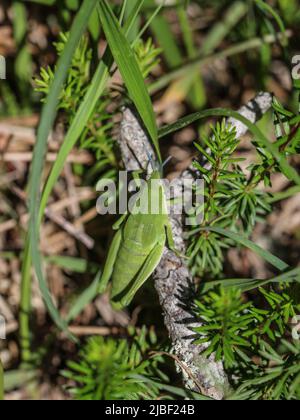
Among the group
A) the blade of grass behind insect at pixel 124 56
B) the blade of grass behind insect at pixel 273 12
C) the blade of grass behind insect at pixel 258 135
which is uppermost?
the blade of grass behind insect at pixel 273 12

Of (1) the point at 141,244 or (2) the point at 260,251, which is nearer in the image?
(2) the point at 260,251

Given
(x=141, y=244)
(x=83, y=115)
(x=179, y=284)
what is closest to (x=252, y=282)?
(x=179, y=284)

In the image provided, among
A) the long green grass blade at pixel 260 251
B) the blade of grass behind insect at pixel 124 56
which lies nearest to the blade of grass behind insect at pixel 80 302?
the long green grass blade at pixel 260 251

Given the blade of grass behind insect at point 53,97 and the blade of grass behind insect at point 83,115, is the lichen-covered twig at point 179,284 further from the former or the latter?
the blade of grass behind insect at point 53,97

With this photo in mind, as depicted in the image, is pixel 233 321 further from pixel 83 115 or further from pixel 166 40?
pixel 166 40

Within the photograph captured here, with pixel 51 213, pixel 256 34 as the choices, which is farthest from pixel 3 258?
pixel 256 34
